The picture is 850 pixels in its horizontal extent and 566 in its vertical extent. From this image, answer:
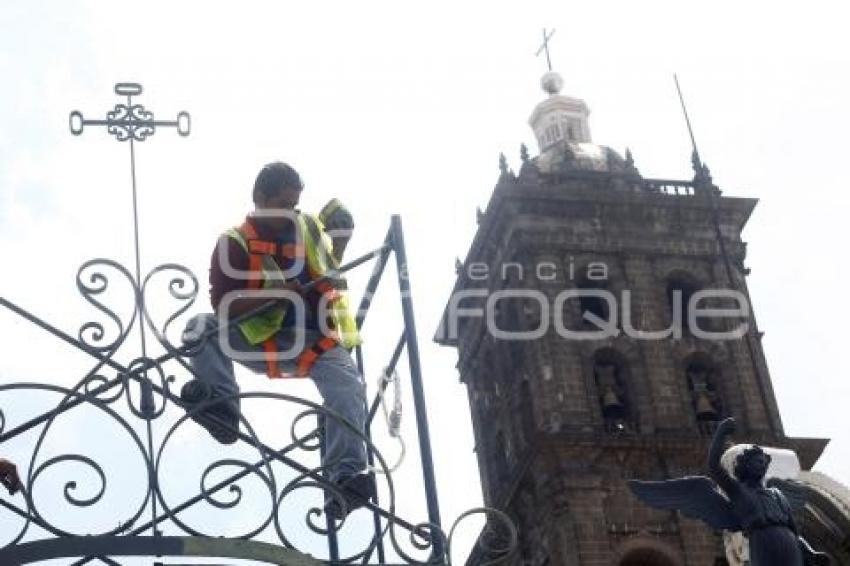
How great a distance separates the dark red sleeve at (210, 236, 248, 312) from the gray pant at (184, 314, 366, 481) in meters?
0.08

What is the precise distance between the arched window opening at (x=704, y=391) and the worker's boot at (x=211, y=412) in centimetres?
3211

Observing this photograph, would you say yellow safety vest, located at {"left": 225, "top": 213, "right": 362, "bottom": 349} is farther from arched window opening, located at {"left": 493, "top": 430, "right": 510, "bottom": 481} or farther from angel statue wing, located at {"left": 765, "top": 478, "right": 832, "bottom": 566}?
arched window opening, located at {"left": 493, "top": 430, "right": 510, "bottom": 481}

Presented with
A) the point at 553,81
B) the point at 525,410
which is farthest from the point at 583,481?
the point at 553,81

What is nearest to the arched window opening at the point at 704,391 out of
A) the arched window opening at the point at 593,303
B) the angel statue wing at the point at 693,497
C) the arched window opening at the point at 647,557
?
the arched window opening at the point at 593,303

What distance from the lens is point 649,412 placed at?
119 feet

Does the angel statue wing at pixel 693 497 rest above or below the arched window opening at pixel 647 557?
below

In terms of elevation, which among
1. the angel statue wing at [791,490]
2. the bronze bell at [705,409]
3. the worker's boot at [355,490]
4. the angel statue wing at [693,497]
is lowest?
the worker's boot at [355,490]

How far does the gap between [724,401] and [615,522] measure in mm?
4899

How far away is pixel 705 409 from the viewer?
3706 cm

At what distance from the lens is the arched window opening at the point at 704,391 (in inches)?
1457

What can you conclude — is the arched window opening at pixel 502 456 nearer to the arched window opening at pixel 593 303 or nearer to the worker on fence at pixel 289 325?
the arched window opening at pixel 593 303

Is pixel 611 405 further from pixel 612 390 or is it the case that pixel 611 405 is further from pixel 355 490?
pixel 355 490

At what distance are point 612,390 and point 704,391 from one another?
242 centimetres

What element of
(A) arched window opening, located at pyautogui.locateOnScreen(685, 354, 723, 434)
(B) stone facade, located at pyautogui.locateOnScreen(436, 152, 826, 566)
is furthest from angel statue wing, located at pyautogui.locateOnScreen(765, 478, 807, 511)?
(A) arched window opening, located at pyautogui.locateOnScreen(685, 354, 723, 434)
